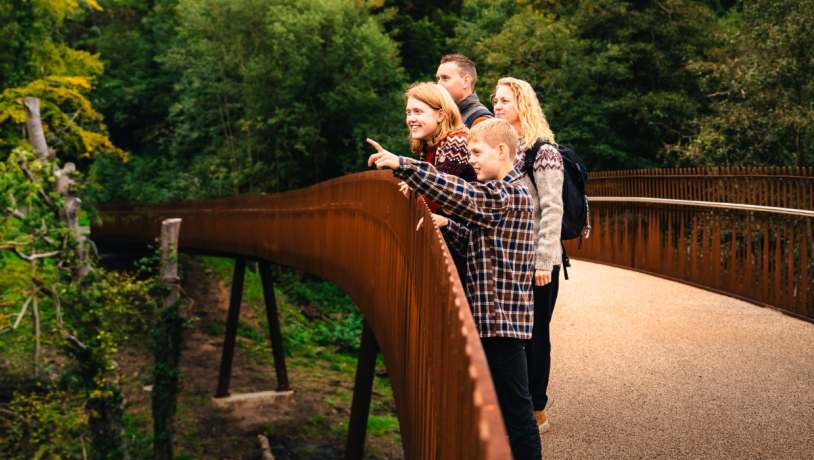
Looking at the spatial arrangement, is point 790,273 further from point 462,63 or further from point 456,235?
point 456,235

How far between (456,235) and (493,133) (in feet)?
1.67

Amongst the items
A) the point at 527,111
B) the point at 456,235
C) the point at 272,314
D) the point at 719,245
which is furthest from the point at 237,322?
the point at 456,235

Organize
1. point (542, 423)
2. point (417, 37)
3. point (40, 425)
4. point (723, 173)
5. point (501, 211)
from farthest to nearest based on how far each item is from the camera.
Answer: point (417, 37), point (40, 425), point (723, 173), point (542, 423), point (501, 211)

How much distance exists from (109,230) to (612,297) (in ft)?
61.0

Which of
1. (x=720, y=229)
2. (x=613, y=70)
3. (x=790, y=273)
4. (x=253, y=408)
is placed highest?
(x=613, y=70)

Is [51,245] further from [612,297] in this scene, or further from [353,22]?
[353,22]

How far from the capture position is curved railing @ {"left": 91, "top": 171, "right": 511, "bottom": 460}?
110 centimetres

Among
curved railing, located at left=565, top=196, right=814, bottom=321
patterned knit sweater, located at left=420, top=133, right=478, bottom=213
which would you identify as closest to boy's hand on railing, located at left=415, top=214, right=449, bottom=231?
Answer: patterned knit sweater, located at left=420, top=133, right=478, bottom=213

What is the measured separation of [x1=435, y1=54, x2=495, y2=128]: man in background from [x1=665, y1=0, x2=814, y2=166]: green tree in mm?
10047

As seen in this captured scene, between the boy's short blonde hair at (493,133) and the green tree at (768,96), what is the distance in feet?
35.9

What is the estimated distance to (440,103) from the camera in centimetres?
324

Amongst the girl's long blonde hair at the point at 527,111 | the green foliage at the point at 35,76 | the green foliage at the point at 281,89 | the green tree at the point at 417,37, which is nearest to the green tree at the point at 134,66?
the green foliage at the point at 281,89

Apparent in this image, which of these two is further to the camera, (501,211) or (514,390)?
(514,390)

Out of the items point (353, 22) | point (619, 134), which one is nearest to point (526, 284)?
point (619, 134)
